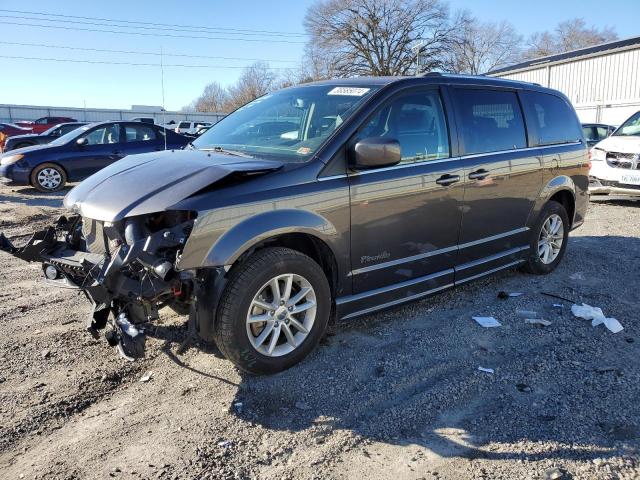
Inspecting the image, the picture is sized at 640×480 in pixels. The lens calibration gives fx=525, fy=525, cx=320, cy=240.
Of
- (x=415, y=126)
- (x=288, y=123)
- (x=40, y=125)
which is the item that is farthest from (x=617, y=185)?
(x=40, y=125)

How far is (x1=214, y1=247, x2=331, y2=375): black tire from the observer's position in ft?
10.4

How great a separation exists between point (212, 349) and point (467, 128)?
277cm

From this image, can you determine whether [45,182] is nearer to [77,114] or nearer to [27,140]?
[27,140]

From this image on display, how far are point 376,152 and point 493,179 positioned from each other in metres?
1.64

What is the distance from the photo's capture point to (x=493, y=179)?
Result: 467cm

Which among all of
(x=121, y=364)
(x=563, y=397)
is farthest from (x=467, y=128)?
(x=121, y=364)

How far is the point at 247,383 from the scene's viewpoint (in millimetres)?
3391

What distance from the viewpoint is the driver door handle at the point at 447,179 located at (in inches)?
165

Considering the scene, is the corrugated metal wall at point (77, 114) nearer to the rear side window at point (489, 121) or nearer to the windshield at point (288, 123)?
the windshield at point (288, 123)

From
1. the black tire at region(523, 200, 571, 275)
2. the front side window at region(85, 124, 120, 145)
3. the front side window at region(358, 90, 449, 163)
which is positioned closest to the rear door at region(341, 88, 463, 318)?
the front side window at region(358, 90, 449, 163)

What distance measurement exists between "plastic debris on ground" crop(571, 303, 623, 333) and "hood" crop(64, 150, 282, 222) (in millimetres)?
2966

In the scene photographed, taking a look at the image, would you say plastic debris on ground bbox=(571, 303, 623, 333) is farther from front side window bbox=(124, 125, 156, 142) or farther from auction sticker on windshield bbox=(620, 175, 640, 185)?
front side window bbox=(124, 125, 156, 142)

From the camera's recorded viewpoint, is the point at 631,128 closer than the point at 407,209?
No

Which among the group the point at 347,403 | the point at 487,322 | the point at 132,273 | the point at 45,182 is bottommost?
the point at 347,403
